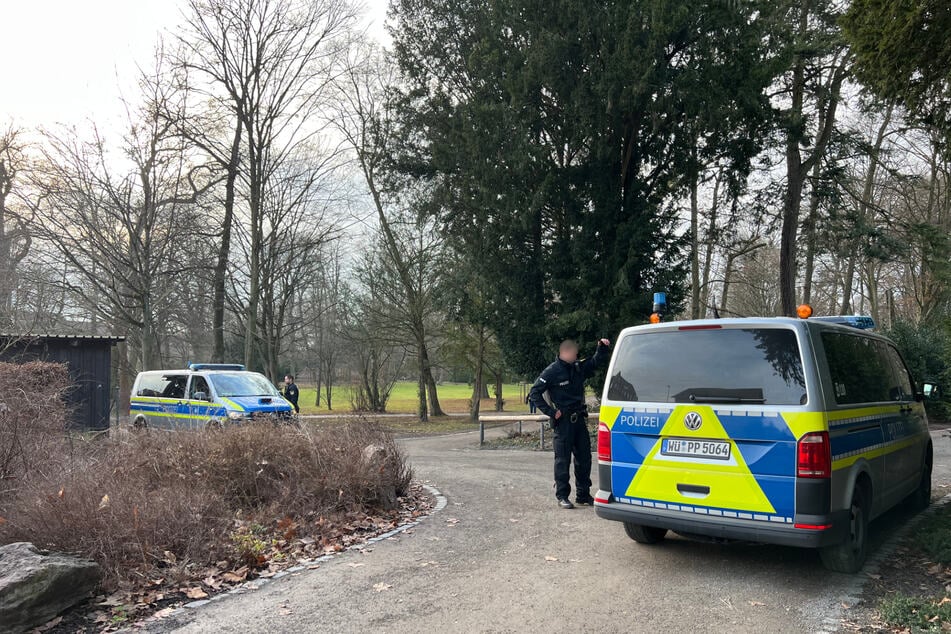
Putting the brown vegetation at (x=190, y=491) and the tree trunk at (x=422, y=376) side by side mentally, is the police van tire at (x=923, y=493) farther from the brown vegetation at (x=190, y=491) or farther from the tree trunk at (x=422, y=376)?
the tree trunk at (x=422, y=376)

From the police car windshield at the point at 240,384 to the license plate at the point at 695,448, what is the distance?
474 inches

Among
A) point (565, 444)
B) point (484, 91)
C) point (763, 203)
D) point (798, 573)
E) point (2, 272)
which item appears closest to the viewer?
point (798, 573)

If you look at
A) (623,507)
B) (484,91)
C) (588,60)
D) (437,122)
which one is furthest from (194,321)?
(623,507)

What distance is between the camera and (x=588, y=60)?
49.9 feet

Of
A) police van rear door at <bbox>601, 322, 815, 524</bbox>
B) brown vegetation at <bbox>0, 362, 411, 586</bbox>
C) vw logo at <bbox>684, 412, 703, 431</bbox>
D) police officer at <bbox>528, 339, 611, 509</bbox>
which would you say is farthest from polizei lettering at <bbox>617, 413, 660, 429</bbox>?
brown vegetation at <bbox>0, 362, 411, 586</bbox>

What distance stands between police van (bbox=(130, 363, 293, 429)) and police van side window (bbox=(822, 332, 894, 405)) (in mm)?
11379

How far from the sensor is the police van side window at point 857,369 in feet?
17.3

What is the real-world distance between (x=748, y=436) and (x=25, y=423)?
710cm

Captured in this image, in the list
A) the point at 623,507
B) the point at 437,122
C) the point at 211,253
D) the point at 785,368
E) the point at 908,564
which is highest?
the point at 437,122

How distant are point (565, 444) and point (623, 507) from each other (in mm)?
2328

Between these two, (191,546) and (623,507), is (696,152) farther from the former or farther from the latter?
(191,546)

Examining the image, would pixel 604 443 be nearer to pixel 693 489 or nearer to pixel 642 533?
pixel 693 489

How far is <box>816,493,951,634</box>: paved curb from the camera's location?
4.28 m

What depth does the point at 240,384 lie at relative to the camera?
51.2 ft
